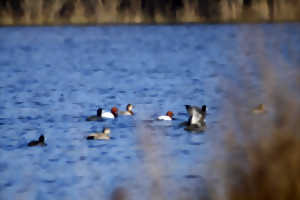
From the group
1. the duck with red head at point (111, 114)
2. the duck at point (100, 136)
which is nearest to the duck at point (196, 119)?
the duck at point (100, 136)

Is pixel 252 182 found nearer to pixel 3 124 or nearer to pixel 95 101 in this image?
pixel 3 124

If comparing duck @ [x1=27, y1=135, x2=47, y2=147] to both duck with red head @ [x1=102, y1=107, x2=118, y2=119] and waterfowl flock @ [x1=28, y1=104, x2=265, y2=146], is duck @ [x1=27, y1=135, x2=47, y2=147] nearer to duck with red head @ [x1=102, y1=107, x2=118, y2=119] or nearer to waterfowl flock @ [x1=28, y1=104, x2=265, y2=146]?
waterfowl flock @ [x1=28, y1=104, x2=265, y2=146]

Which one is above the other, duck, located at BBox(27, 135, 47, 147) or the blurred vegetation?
the blurred vegetation

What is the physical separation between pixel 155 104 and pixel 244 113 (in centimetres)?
1412

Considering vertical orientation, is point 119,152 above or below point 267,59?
below

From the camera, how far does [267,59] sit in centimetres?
720

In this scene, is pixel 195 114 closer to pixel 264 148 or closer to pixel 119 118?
pixel 119 118

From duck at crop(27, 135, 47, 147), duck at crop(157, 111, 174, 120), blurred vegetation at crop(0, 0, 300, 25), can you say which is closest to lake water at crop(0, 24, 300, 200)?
duck at crop(27, 135, 47, 147)

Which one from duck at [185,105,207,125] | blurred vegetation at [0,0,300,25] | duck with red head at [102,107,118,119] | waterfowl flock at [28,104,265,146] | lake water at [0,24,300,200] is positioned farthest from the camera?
blurred vegetation at [0,0,300,25]

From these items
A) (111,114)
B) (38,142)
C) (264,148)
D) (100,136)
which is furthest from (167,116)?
(264,148)

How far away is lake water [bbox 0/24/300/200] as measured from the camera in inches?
345

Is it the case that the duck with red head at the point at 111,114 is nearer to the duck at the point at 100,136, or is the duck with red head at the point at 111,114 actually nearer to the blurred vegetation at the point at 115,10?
the duck at the point at 100,136

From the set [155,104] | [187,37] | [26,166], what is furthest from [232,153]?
[187,37]

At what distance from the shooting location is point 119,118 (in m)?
18.8
